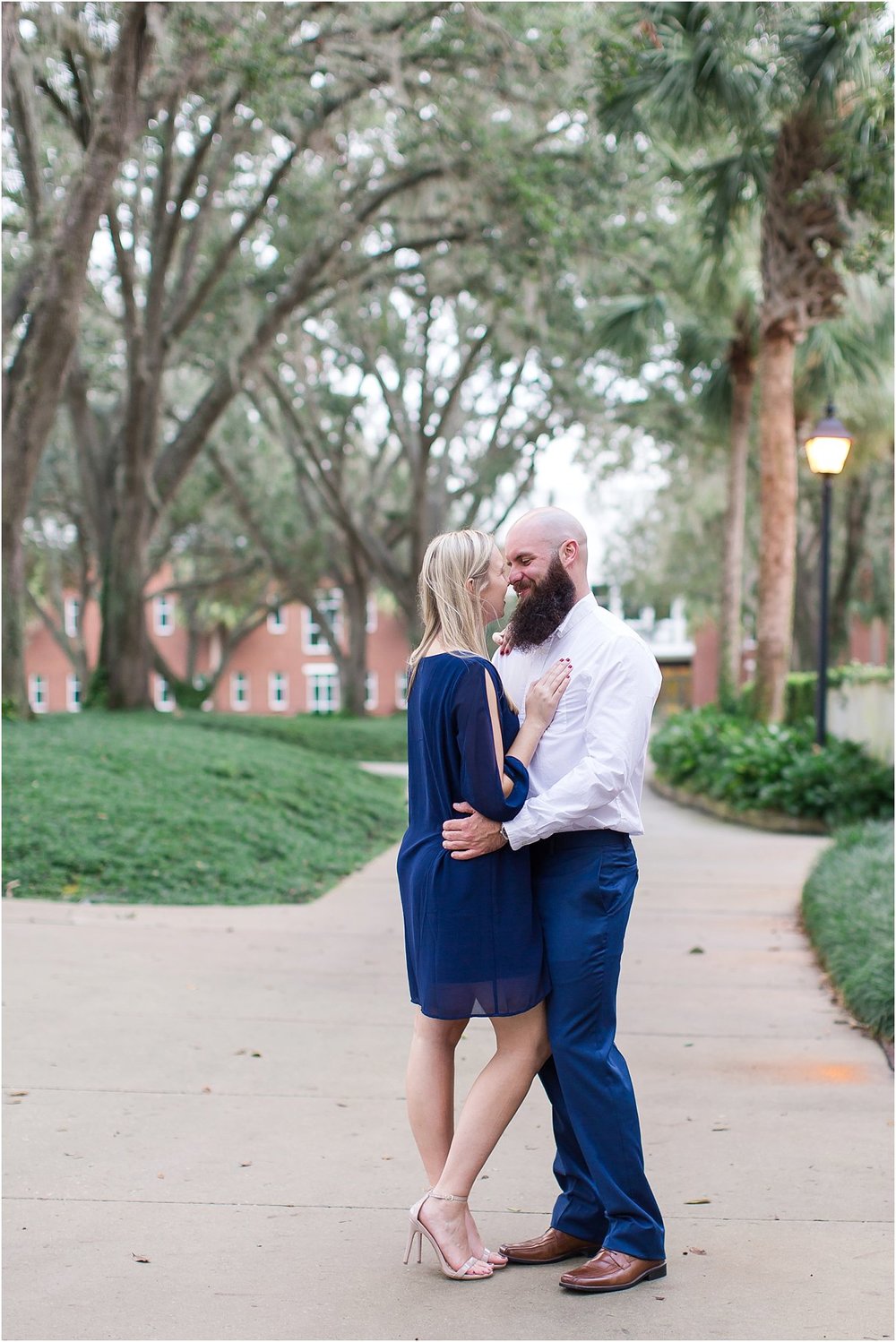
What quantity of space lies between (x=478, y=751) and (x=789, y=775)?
→ 11668 mm

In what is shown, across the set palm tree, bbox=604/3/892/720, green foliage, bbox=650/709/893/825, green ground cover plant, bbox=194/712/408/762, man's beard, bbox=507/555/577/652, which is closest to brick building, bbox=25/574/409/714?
green ground cover plant, bbox=194/712/408/762

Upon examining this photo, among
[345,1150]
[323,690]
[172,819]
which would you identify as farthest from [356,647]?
[345,1150]

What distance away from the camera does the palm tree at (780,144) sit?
1293 centimetres

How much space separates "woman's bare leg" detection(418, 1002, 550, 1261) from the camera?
11.3 feet

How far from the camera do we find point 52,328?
1364 cm

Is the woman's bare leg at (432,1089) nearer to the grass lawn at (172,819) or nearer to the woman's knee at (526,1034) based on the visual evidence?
the woman's knee at (526,1034)

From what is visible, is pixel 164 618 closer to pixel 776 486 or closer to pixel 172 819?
pixel 776 486

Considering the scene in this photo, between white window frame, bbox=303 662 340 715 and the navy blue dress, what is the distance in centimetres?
5210

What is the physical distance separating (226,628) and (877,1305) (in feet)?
171

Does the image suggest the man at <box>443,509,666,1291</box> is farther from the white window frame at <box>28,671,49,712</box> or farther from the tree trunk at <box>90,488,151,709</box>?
the white window frame at <box>28,671,49,712</box>

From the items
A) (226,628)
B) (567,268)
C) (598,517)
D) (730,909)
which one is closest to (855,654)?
(598,517)

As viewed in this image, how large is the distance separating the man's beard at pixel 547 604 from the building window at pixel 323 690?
172 feet

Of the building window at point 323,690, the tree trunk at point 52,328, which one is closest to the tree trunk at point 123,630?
the tree trunk at point 52,328

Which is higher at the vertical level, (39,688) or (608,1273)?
(39,688)
